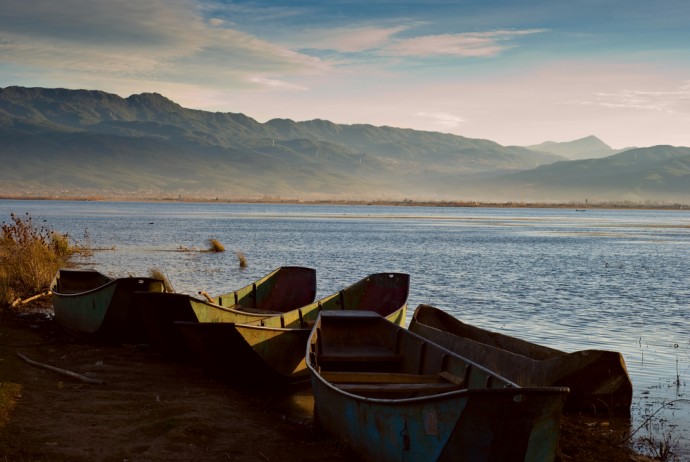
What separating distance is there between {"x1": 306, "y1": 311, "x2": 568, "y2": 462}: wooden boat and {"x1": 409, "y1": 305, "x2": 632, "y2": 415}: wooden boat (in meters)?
1.21

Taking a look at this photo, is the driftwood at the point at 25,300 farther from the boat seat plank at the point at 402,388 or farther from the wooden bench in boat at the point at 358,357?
the boat seat plank at the point at 402,388

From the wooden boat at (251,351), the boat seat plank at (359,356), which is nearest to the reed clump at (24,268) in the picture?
the wooden boat at (251,351)

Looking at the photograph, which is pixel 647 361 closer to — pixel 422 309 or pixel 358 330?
pixel 422 309

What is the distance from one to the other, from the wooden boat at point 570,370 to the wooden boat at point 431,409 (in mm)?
1210

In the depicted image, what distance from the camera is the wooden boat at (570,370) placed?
1141 centimetres

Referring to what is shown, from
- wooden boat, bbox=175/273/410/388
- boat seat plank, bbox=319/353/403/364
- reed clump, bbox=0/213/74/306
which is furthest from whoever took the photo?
reed clump, bbox=0/213/74/306

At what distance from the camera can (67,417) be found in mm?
10555

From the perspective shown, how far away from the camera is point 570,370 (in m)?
11.4

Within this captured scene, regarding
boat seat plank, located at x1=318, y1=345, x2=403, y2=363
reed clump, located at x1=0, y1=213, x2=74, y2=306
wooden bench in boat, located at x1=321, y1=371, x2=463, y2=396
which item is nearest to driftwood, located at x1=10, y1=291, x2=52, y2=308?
reed clump, located at x1=0, y1=213, x2=74, y2=306

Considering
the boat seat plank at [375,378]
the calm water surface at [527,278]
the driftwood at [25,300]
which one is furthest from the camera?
the driftwood at [25,300]

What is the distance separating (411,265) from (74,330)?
24.4 m

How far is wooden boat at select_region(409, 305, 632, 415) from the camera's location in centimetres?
1141

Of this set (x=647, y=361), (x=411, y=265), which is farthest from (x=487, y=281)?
(x=647, y=361)

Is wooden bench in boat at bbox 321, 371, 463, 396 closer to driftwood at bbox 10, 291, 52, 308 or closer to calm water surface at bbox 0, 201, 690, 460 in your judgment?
calm water surface at bbox 0, 201, 690, 460
